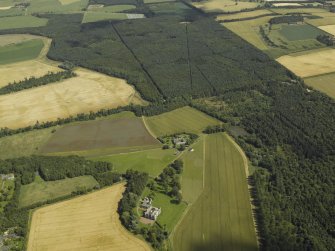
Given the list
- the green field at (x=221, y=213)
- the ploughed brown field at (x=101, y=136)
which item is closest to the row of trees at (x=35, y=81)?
the ploughed brown field at (x=101, y=136)

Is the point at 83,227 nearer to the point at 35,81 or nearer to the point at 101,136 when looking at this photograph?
the point at 101,136

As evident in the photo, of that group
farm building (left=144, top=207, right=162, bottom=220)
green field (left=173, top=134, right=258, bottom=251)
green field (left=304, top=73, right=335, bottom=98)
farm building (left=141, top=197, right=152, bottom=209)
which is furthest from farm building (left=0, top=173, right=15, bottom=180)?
green field (left=304, top=73, right=335, bottom=98)

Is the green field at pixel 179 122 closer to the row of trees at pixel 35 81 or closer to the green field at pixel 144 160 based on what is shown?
the green field at pixel 144 160

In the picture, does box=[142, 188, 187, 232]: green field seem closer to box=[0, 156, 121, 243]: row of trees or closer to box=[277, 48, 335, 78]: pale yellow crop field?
box=[0, 156, 121, 243]: row of trees

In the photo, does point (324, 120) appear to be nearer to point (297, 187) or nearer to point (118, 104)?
point (297, 187)

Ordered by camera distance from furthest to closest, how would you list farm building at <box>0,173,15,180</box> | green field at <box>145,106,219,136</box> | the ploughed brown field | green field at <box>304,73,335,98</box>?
green field at <box>304,73,335,98</box> → green field at <box>145,106,219,136</box> → the ploughed brown field → farm building at <box>0,173,15,180</box>

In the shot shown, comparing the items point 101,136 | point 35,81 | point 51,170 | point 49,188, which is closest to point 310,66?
point 101,136
